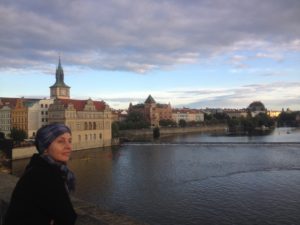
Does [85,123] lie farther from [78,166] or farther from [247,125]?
[247,125]

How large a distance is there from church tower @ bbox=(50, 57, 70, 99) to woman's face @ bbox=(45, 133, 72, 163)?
71770mm

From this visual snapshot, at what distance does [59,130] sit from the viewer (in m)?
2.37

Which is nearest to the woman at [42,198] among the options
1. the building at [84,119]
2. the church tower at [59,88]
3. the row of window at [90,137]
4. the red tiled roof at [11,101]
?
the building at [84,119]

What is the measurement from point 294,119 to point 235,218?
157462mm

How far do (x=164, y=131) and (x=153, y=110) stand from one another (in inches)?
844

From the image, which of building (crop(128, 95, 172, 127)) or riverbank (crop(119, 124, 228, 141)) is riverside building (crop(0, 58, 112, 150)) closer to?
riverbank (crop(119, 124, 228, 141))

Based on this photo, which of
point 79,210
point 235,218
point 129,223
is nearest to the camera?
point 129,223

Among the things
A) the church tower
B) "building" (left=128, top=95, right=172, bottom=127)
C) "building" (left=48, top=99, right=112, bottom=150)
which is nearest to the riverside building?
"building" (left=48, top=99, right=112, bottom=150)

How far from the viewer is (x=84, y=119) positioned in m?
55.4

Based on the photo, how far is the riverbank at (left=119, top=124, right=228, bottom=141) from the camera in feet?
254

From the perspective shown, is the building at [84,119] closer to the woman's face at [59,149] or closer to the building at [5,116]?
the building at [5,116]

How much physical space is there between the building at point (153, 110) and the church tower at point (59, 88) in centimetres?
3566

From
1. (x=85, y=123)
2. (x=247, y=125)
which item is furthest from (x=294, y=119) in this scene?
(x=85, y=123)

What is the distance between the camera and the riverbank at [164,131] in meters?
77.4
